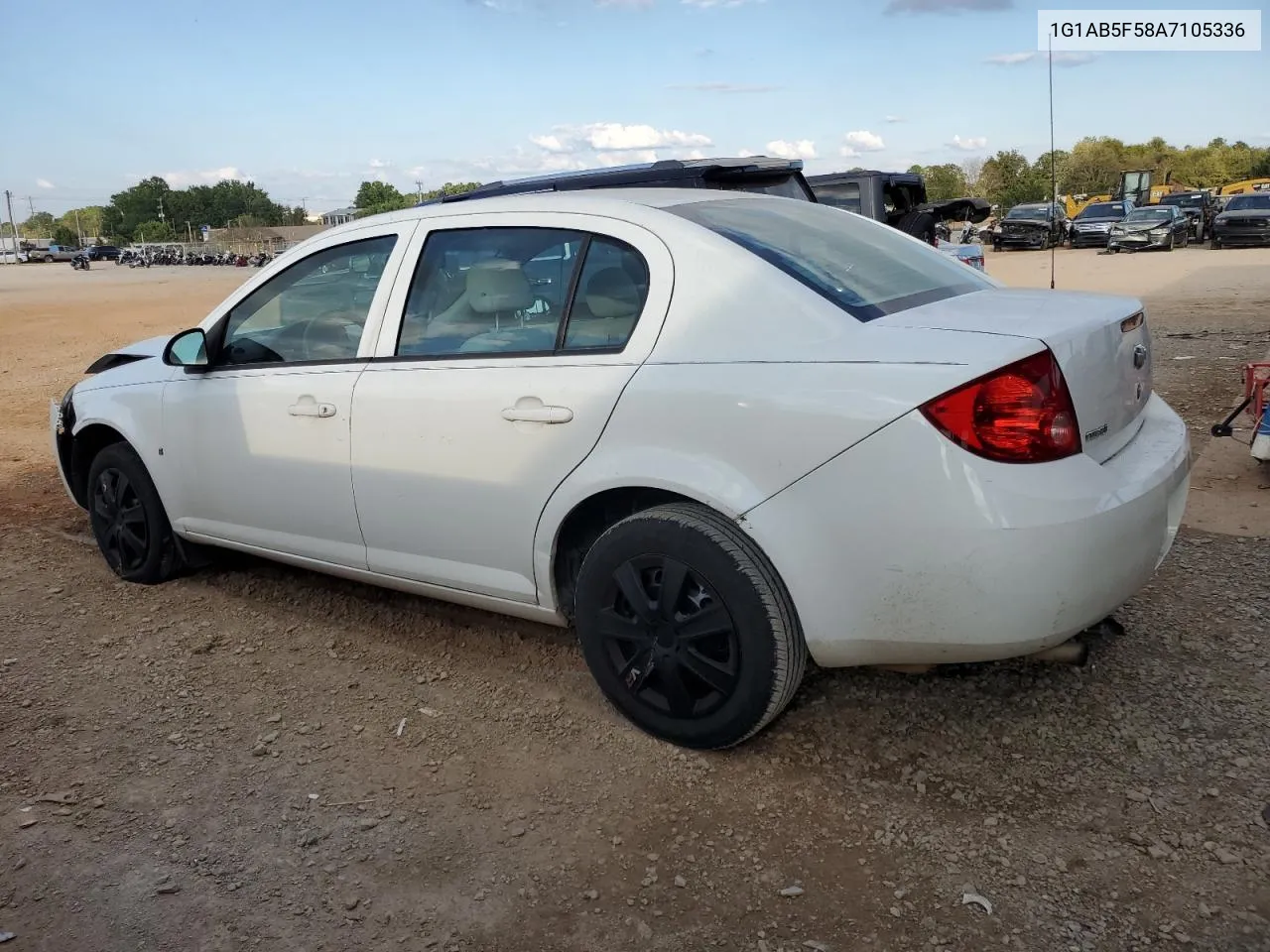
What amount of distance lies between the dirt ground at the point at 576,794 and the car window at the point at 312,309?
1118 mm

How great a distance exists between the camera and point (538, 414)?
3107 mm

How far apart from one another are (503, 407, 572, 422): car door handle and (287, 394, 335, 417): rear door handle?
822 mm

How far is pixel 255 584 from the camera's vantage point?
4727 millimetres

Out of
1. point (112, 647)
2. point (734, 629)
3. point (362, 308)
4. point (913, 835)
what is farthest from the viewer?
point (112, 647)

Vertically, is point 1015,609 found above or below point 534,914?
above

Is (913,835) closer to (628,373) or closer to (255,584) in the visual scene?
(628,373)

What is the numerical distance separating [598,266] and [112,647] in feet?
8.21

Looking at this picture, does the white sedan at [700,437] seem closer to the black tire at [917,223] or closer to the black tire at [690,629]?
the black tire at [690,629]

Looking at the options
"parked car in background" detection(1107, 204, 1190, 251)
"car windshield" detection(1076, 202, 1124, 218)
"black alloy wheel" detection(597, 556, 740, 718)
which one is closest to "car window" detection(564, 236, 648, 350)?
"black alloy wheel" detection(597, 556, 740, 718)

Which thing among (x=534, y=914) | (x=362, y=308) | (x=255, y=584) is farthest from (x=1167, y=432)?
(x=255, y=584)

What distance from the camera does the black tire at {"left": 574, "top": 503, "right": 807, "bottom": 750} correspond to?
279cm

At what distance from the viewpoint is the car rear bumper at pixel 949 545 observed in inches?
98.0

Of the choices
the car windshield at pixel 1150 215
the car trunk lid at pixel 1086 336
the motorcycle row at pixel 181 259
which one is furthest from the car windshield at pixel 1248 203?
the motorcycle row at pixel 181 259

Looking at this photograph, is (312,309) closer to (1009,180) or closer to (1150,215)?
(1150,215)
